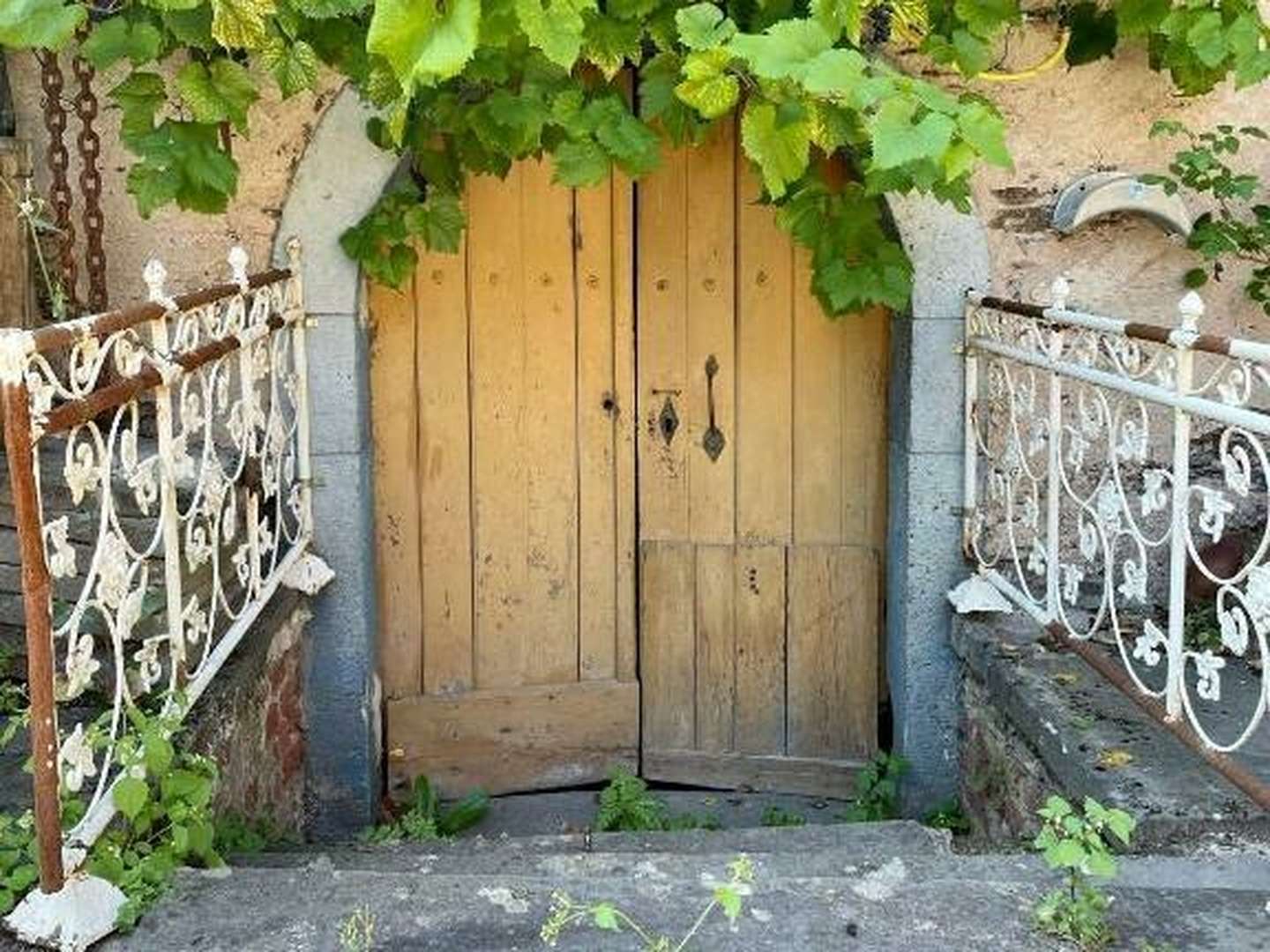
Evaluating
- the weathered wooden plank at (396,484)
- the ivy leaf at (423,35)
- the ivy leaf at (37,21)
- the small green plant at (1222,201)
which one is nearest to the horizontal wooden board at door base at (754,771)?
the weathered wooden plank at (396,484)

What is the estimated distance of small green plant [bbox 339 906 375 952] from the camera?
7.70 feet

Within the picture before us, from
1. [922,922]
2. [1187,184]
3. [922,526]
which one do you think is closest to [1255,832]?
[922,922]

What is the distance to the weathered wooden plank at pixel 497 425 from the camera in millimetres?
4660

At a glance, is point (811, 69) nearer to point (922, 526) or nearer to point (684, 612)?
point (922, 526)

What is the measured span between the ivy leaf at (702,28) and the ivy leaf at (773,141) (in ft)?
0.60

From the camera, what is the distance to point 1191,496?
15.0 ft

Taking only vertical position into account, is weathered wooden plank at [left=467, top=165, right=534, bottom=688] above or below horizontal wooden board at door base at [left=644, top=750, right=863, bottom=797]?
above

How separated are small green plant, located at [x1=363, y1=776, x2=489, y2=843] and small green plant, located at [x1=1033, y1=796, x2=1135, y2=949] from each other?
255 cm

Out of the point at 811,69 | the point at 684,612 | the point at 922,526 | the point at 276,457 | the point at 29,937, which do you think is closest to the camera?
the point at 29,937

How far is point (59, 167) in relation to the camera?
4.25 meters

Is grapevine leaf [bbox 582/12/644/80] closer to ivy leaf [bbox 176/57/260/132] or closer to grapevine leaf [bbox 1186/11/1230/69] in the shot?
ivy leaf [bbox 176/57/260/132]

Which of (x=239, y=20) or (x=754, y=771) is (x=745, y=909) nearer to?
(x=239, y=20)

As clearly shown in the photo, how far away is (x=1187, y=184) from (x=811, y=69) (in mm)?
2012

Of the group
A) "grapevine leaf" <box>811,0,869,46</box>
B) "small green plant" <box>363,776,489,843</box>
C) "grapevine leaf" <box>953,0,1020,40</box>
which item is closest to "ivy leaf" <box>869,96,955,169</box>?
"grapevine leaf" <box>811,0,869,46</box>
